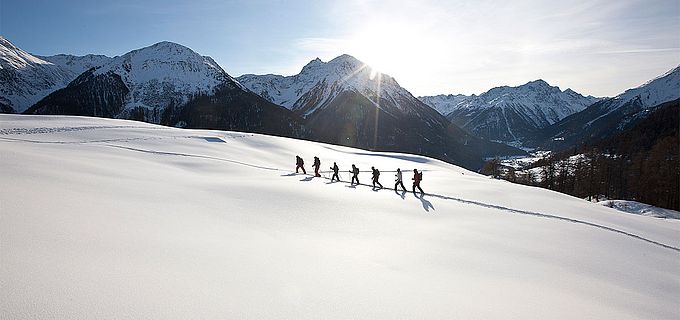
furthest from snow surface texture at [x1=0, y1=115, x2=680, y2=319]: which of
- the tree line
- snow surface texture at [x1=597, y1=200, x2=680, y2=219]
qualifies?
the tree line

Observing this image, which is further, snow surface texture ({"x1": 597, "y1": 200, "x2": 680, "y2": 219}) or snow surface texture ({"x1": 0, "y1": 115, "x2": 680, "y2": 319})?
snow surface texture ({"x1": 597, "y1": 200, "x2": 680, "y2": 219})

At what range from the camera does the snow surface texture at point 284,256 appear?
4488mm

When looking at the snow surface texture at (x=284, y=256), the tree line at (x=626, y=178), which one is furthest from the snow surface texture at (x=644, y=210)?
the snow surface texture at (x=284, y=256)

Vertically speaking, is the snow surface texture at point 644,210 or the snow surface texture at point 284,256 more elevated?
the snow surface texture at point 284,256

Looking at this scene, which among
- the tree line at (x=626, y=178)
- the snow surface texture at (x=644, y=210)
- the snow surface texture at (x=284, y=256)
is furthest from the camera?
the tree line at (x=626, y=178)

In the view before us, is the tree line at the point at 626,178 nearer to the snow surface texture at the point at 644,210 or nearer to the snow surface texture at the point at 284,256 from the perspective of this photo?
the snow surface texture at the point at 644,210

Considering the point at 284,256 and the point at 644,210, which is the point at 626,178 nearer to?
the point at 644,210

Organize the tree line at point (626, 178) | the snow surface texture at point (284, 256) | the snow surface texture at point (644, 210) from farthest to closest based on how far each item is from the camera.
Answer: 1. the tree line at point (626, 178)
2. the snow surface texture at point (644, 210)
3. the snow surface texture at point (284, 256)

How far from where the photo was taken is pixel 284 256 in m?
6.69

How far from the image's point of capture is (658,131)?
133 meters

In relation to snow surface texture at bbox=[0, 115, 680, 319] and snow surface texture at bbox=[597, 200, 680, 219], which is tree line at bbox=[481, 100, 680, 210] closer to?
snow surface texture at bbox=[597, 200, 680, 219]

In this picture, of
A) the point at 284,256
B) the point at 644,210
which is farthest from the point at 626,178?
the point at 284,256

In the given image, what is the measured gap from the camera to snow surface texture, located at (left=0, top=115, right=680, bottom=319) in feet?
14.7

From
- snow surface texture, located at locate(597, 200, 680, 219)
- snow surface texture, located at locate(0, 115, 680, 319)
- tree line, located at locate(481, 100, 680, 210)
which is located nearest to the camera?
snow surface texture, located at locate(0, 115, 680, 319)
